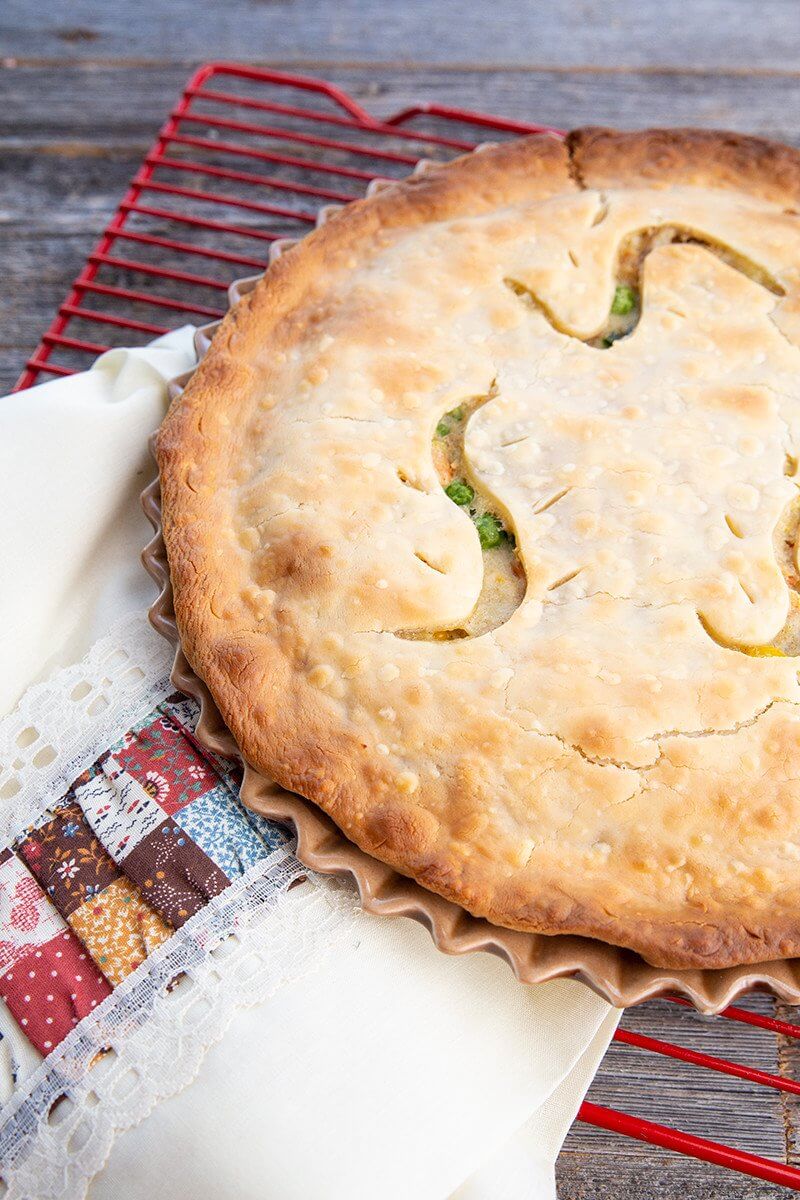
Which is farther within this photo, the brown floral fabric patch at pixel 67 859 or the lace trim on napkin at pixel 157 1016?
the brown floral fabric patch at pixel 67 859

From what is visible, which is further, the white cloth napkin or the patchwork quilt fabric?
the patchwork quilt fabric

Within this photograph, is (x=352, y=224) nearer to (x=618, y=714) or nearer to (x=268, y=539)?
(x=268, y=539)

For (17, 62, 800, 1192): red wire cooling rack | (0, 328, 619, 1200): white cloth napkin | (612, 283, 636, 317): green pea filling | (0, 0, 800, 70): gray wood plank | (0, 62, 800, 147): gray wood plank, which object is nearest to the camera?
(0, 328, 619, 1200): white cloth napkin

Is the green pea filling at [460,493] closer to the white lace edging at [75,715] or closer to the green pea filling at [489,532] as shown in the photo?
the green pea filling at [489,532]

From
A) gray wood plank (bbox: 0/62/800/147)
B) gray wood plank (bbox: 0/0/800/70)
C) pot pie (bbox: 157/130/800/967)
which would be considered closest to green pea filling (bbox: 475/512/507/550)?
pot pie (bbox: 157/130/800/967)

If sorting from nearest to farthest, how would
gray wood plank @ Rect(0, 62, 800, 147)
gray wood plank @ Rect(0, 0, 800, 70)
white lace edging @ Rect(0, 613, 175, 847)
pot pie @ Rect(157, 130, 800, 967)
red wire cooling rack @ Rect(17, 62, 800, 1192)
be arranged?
pot pie @ Rect(157, 130, 800, 967) → white lace edging @ Rect(0, 613, 175, 847) → red wire cooling rack @ Rect(17, 62, 800, 1192) → gray wood plank @ Rect(0, 62, 800, 147) → gray wood plank @ Rect(0, 0, 800, 70)

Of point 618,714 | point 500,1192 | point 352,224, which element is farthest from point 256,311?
point 500,1192

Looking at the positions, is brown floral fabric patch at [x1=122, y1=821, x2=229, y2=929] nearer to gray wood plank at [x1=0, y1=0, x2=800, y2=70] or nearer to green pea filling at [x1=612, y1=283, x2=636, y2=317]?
green pea filling at [x1=612, y1=283, x2=636, y2=317]

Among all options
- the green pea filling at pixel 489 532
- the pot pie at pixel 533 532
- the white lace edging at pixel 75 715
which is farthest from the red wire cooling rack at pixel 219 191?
the green pea filling at pixel 489 532

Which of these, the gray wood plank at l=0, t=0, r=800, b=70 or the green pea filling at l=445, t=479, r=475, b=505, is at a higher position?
the gray wood plank at l=0, t=0, r=800, b=70
